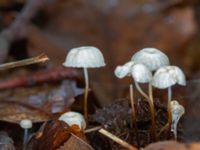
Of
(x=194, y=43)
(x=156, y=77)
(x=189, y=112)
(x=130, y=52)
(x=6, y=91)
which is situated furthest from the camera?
(x=194, y=43)

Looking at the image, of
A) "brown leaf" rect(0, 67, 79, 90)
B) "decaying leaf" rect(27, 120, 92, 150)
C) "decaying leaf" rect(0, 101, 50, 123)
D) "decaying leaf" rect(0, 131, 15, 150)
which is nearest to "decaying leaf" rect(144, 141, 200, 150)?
"decaying leaf" rect(27, 120, 92, 150)

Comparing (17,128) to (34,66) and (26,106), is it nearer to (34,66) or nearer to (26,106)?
(26,106)

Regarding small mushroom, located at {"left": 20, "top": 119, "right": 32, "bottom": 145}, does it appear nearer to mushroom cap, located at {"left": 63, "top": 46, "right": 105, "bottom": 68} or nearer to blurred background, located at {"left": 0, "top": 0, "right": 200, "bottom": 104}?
mushroom cap, located at {"left": 63, "top": 46, "right": 105, "bottom": 68}

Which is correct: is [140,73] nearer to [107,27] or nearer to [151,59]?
[151,59]

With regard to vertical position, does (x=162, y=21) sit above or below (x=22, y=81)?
above

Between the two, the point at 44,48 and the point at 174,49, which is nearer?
the point at 44,48

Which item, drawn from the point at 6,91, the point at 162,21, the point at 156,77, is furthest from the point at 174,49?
the point at 156,77

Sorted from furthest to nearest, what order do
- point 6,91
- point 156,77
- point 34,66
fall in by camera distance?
point 34,66
point 6,91
point 156,77

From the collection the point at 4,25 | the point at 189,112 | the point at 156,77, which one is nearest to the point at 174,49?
the point at 4,25
